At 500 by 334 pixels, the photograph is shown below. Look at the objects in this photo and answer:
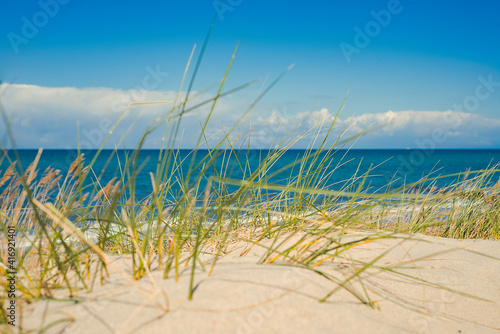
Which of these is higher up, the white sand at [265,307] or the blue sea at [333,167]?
the blue sea at [333,167]

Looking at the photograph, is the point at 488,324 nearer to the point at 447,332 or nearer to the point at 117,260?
the point at 447,332

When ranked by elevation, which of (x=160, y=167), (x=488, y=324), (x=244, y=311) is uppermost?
(x=160, y=167)

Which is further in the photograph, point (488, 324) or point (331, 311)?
point (488, 324)

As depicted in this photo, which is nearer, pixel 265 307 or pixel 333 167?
pixel 265 307

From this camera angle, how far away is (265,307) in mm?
1046

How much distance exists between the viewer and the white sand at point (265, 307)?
3.18ft

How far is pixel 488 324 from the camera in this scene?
131 centimetres

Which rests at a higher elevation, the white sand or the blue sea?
the blue sea

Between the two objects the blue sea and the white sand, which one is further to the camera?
the blue sea

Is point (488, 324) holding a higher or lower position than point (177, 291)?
lower

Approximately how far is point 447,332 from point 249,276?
2.45ft

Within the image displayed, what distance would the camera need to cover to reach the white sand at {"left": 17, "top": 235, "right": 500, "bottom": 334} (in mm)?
970

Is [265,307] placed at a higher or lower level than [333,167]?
lower

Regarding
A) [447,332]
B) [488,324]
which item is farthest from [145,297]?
[488,324]
